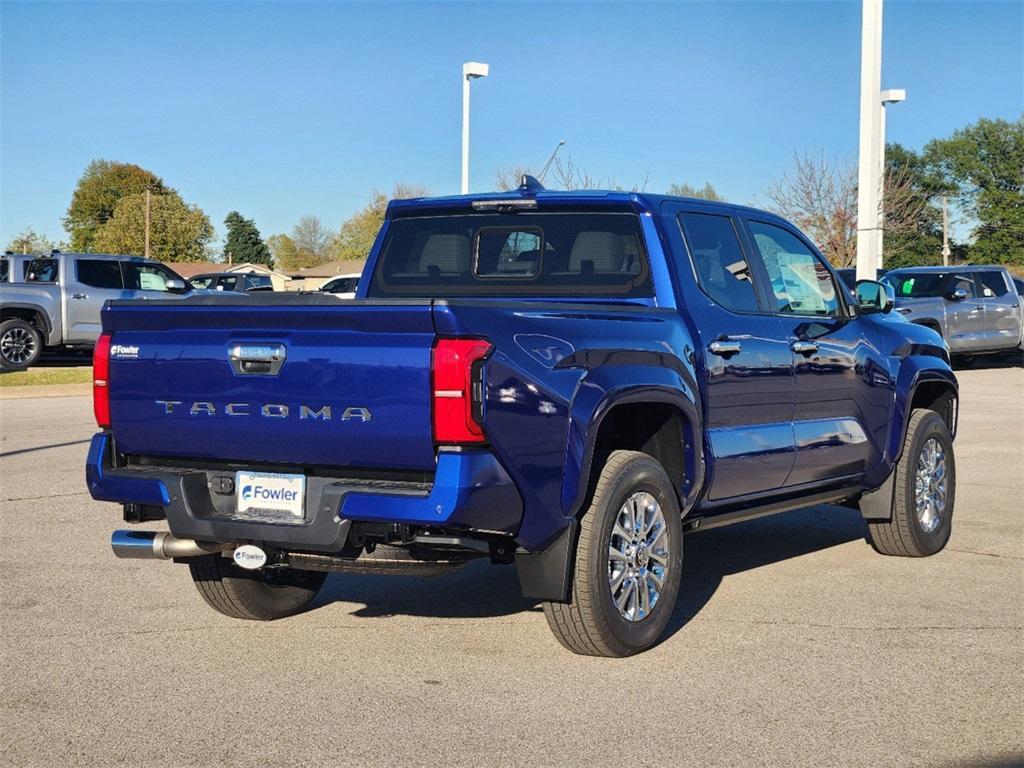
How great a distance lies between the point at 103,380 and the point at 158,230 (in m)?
109

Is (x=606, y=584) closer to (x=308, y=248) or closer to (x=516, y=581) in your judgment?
(x=516, y=581)

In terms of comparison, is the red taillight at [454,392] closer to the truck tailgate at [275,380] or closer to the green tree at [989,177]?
the truck tailgate at [275,380]

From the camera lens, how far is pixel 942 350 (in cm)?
868

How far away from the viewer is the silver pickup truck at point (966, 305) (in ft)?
84.5

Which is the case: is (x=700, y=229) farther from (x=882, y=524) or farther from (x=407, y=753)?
(x=407, y=753)

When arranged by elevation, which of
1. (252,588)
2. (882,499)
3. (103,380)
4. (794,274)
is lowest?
(252,588)

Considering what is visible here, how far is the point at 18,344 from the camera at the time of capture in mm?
23828

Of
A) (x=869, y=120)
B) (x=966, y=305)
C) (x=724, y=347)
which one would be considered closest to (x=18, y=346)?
(x=869, y=120)

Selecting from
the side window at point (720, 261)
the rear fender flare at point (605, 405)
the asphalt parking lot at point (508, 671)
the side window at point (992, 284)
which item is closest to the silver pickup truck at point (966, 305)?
the side window at point (992, 284)

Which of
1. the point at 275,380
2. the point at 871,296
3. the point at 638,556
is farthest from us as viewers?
the point at 871,296

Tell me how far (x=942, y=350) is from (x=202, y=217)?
371 feet

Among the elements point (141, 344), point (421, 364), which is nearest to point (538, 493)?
point (421, 364)

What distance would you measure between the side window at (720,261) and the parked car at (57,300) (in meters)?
18.0

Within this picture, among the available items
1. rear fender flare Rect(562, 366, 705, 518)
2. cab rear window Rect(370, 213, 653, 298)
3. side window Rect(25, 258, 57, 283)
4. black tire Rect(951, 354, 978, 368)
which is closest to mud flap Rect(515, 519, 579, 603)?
rear fender flare Rect(562, 366, 705, 518)
